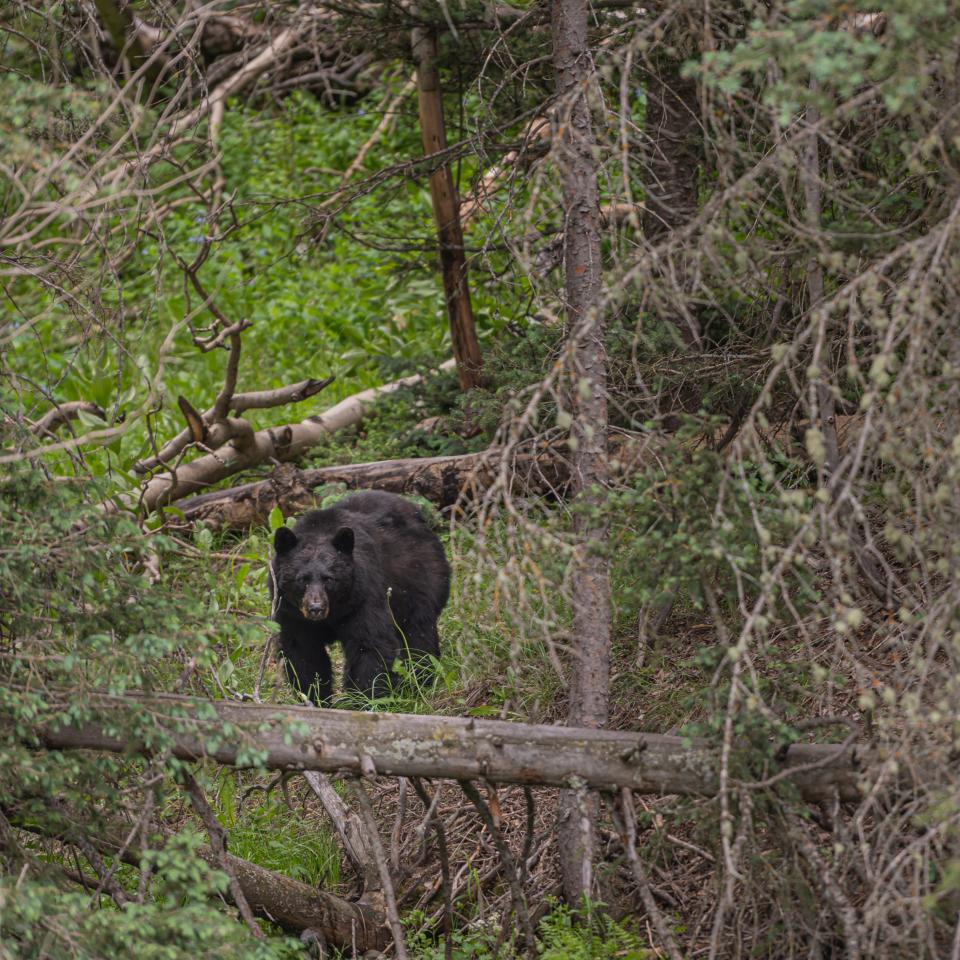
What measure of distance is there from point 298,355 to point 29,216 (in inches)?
314

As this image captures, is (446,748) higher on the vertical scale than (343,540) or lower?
lower

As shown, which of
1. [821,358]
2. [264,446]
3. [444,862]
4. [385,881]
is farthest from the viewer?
[264,446]

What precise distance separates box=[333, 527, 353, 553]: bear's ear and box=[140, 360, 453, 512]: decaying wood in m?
1.86

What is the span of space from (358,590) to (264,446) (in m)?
2.76

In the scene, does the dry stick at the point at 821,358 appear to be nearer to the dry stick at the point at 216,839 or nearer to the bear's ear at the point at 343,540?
the dry stick at the point at 216,839

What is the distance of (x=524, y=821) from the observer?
199 inches

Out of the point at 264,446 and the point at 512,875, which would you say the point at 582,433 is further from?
the point at 264,446

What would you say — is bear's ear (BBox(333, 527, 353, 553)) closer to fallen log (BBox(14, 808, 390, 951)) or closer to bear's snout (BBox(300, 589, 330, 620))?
bear's snout (BBox(300, 589, 330, 620))

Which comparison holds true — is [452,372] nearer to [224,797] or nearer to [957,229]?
[224,797]

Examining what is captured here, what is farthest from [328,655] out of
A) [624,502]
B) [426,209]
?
[426,209]

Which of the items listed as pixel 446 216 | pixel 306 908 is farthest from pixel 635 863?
pixel 446 216

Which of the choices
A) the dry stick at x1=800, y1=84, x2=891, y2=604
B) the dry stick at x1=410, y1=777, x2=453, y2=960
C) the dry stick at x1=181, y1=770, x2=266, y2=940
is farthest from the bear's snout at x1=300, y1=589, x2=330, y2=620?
the dry stick at x1=800, y1=84, x2=891, y2=604

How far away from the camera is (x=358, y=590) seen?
6.57 meters

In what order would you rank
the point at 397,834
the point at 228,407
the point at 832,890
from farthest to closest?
the point at 228,407 < the point at 397,834 < the point at 832,890
